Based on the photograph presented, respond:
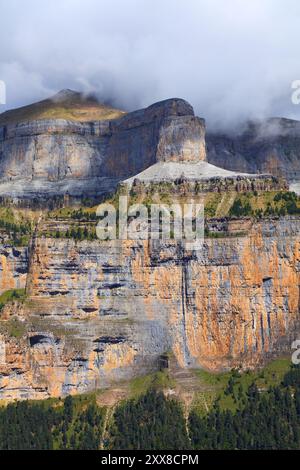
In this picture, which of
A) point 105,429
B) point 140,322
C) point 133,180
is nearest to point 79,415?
point 105,429

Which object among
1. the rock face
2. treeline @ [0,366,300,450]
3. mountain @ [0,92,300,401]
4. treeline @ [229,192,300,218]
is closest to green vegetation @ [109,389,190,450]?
treeline @ [0,366,300,450]

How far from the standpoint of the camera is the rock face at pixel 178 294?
554 feet

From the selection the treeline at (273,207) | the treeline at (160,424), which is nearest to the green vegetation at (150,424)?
the treeline at (160,424)

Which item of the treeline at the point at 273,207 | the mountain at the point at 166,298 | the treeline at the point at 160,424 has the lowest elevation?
the treeline at the point at 160,424

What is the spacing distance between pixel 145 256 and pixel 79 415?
82.6 feet

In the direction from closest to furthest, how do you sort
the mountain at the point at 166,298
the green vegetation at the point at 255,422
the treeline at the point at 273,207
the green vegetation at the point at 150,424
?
the green vegetation at the point at 150,424 < the green vegetation at the point at 255,422 < the mountain at the point at 166,298 < the treeline at the point at 273,207

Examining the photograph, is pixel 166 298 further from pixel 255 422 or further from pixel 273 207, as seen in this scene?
pixel 255 422

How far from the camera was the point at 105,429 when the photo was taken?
518 feet

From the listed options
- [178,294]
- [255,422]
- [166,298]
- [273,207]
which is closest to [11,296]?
[166,298]

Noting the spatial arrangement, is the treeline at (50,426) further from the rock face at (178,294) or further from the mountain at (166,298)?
the rock face at (178,294)

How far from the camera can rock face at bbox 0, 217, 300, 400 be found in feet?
554
